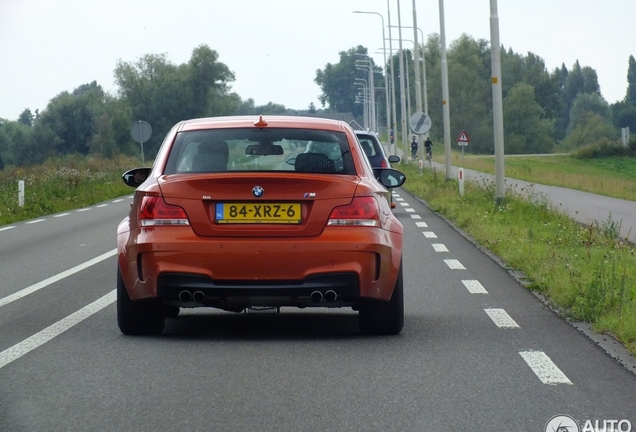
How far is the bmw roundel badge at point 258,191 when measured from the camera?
309 inches

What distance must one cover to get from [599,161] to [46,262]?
294ft

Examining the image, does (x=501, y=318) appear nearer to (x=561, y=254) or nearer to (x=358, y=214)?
(x=358, y=214)

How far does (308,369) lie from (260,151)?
6.18 feet

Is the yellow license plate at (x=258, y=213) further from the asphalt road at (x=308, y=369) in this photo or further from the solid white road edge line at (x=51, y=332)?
the solid white road edge line at (x=51, y=332)

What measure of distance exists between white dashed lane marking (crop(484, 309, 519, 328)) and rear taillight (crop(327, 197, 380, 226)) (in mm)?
1477

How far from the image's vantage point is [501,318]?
931 centimetres

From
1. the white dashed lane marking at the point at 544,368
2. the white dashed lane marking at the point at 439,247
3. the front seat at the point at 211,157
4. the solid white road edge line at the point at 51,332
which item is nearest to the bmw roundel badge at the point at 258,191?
the front seat at the point at 211,157

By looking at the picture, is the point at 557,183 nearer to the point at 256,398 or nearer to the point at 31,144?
the point at 256,398

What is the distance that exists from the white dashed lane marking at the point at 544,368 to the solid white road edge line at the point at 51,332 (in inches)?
120

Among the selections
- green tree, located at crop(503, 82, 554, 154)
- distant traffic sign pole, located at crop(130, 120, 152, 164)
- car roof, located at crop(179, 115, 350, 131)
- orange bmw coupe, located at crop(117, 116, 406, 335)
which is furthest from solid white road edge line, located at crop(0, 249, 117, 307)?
green tree, located at crop(503, 82, 554, 154)

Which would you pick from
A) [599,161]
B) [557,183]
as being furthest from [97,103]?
[557,183]

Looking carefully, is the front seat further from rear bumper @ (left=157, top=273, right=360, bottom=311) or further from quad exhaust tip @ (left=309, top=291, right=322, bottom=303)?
quad exhaust tip @ (left=309, top=291, right=322, bottom=303)

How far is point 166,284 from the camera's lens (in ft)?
25.9

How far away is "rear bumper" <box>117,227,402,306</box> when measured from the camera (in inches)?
307
